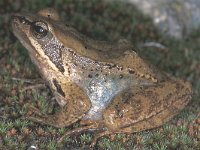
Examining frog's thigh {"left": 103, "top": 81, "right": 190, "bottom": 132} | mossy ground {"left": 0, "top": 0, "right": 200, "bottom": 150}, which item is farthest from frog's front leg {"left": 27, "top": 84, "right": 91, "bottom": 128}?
frog's thigh {"left": 103, "top": 81, "right": 190, "bottom": 132}

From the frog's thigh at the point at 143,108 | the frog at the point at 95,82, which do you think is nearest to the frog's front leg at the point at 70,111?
the frog at the point at 95,82

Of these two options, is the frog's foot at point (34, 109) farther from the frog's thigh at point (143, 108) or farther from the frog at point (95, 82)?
the frog's thigh at point (143, 108)

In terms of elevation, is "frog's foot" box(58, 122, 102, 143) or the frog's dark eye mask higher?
the frog's dark eye mask

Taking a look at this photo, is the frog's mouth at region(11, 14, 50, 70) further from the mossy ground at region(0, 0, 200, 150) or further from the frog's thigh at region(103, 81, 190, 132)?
the frog's thigh at region(103, 81, 190, 132)

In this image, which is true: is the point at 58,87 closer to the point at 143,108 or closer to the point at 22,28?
the point at 22,28

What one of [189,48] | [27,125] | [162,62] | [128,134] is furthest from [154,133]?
[189,48]

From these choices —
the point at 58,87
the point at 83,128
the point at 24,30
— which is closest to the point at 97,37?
the point at 58,87
